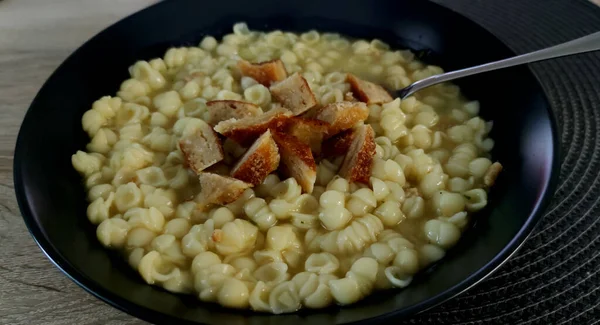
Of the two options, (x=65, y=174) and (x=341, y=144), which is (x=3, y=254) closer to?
(x=65, y=174)

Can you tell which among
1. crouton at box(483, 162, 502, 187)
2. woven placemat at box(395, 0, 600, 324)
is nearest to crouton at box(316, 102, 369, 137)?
crouton at box(483, 162, 502, 187)

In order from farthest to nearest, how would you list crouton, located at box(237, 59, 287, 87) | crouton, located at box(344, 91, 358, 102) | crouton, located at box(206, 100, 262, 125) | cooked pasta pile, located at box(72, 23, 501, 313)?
1. crouton, located at box(237, 59, 287, 87)
2. crouton, located at box(344, 91, 358, 102)
3. crouton, located at box(206, 100, 262, 125)
4. cooked pasta pile, located at box(72, 23, 501, 313)

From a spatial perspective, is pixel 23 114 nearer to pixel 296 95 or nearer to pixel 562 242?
pixel 296 95

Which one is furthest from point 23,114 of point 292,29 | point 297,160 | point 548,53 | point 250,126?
point 548,53

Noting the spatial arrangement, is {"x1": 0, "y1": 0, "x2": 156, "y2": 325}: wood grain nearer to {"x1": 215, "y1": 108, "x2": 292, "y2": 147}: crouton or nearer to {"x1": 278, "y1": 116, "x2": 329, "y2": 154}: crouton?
{"x1": 215, "y1": 108, "x2": 292, "y2": 147}: crouton

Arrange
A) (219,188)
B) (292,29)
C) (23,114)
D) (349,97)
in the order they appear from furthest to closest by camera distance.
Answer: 1. (292,29)
2. (23,114)
3. (349,97)
4. (219,188)

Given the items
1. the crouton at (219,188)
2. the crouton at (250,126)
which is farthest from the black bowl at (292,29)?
the crouton at (250,126)
